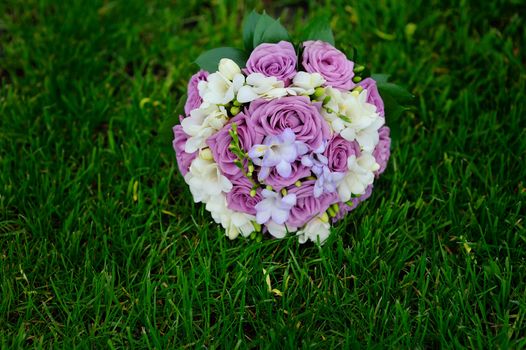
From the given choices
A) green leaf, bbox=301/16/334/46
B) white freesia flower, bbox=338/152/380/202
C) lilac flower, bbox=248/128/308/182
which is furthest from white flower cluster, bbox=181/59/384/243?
green leaf, bbox=301/16/334/46

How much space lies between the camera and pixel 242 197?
6.03 feet

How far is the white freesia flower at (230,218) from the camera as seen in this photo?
73.8 inches

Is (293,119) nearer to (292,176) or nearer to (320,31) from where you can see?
(292,176)

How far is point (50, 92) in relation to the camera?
2.49m

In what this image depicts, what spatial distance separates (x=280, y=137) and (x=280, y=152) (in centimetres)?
4

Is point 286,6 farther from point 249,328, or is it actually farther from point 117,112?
point 249,328

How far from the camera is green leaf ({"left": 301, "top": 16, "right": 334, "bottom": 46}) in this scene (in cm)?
204

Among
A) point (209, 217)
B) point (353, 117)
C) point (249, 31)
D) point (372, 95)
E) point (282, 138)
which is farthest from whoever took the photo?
point (209, 217)

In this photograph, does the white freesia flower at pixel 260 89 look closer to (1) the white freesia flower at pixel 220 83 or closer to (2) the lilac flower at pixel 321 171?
(1) the white freesia flower at pixel 220 83

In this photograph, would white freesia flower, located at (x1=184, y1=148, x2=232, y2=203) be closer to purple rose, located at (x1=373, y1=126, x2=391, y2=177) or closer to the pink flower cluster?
the pink flower cluster

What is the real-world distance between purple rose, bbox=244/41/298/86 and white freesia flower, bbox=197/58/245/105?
0.05 meters

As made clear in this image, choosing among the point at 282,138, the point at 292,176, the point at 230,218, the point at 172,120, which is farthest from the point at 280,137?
the point at 172,120

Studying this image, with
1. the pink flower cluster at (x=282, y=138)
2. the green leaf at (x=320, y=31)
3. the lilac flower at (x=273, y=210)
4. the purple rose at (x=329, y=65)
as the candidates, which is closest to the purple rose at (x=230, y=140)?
the pink flower cluster at (x=282, y=138)

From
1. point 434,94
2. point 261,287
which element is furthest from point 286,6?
point 261,287
